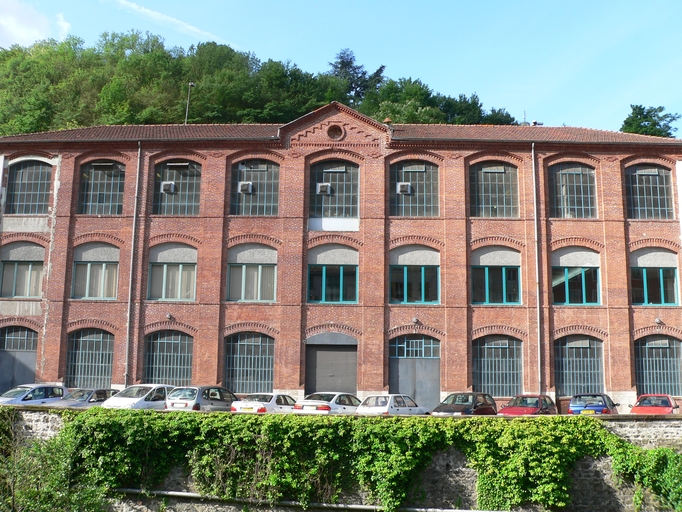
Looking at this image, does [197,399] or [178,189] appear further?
[178,189]

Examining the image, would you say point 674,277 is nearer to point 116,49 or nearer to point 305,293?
point 305,293

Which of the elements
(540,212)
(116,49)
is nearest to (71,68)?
(116,49)

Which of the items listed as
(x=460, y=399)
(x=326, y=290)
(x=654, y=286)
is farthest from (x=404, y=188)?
(x=654, y=286)

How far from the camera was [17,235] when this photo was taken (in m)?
28.5

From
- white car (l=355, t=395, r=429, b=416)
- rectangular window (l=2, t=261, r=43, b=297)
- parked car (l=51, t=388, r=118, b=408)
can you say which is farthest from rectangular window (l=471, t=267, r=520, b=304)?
rectangular window (l=2, t=261, r=43, b=297)

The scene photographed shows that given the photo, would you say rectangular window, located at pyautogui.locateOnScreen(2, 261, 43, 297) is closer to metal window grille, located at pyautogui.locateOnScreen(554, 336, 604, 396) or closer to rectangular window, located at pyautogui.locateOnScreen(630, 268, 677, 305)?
metal window grille, located at pyautogui.locateOnScreen(554, 336, 604, 396)

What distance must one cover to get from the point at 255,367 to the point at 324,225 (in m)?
6.82

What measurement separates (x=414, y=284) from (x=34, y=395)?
15364 millimetres

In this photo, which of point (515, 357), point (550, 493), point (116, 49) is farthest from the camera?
point (116, 49)

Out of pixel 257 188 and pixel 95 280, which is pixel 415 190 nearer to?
pixel 257 188

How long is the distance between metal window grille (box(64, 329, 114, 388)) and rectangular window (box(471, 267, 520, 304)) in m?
16.0

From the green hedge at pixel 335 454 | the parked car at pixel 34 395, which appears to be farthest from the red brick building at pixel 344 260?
the green hedge at pixel 335 454

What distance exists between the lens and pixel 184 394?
2100cm

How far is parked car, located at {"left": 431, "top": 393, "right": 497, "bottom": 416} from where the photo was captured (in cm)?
2211
